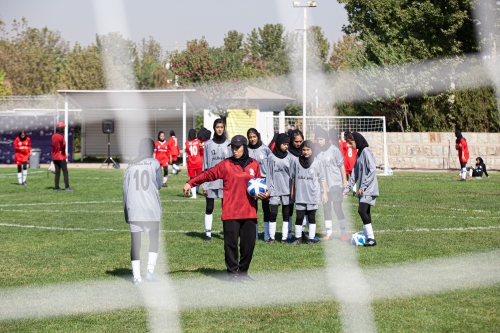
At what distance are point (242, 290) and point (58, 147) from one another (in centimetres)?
1698

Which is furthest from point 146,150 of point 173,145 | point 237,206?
point 173,145

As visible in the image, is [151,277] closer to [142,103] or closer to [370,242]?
[370,242]

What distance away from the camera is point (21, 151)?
92.3 ft

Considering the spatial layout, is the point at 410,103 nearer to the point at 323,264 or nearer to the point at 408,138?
the point at 408,138

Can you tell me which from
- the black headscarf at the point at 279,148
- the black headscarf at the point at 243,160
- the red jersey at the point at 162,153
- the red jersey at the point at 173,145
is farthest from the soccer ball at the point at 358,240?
the red jersey at the point at 173,145

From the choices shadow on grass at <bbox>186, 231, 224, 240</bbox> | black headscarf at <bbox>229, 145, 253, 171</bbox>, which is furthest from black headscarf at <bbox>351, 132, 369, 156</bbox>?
black headscarf at <bbox>229, 145, 253, 171</bbox>

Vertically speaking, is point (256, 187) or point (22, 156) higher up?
point (22, 156)

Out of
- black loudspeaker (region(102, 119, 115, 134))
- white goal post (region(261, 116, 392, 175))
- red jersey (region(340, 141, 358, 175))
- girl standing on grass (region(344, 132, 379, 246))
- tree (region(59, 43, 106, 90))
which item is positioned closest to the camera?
girl standing on grass (region(344, 132, 379, 246))

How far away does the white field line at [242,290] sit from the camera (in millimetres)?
8297

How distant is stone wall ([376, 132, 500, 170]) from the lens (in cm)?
3819

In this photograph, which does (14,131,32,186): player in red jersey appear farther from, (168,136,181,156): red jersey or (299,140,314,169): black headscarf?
(299,140,314,169): black headscarf

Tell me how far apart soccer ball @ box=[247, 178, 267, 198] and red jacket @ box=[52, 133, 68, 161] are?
16.3 metres

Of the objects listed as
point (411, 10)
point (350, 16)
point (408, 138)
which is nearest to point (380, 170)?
point (408, 138)

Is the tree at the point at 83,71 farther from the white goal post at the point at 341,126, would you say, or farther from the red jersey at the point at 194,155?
the red jersey at the point at 194,155
